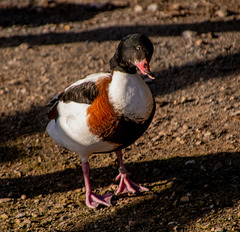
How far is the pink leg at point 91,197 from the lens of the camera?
4.30 m

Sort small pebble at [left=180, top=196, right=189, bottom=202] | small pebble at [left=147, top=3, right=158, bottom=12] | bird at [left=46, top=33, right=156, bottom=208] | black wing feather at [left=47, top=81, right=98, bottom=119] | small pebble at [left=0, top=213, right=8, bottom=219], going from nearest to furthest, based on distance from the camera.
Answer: bird at [left=46, top=33, right=156, bottom=208] → black wing feather at [left=47, top=81, right=98, bottom=119] → small pebble at [left=180, top=196, right=189, bottom=202] → small pebble at [left=0, top=213, right=8, bottom=219] → small pebble at [left=147, top=3, right=158, bottom=12]

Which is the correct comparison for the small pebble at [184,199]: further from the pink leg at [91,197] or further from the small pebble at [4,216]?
the small pebble at [4,216]

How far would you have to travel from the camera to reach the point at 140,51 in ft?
11.5

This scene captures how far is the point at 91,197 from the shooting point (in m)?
4.37

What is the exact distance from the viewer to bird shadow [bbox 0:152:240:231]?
3.88 m

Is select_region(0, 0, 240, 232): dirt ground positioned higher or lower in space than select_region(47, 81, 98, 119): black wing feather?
lower

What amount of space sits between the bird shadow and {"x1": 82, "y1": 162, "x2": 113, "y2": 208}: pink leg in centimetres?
21

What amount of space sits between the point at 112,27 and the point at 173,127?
315 centimetres

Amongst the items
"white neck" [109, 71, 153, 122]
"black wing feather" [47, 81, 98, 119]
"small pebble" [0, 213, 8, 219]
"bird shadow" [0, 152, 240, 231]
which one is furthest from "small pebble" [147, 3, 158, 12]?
"small pebble" [0, 213, 8, 219]

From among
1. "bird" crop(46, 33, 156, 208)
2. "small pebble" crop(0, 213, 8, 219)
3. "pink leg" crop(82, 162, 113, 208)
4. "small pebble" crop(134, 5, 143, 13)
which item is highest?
"bird" crop(46, 33, 156, 208)

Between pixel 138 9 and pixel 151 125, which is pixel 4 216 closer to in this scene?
pixel 151 125

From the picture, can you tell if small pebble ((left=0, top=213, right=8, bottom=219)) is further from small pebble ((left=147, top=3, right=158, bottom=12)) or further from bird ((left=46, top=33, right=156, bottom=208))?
small pebble ((left=147, top=3, right=158, bottom=12))

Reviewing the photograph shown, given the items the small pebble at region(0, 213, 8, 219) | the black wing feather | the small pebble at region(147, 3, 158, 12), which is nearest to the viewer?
the black wing feather

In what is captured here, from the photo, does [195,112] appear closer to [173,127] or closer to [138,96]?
[173,127]
